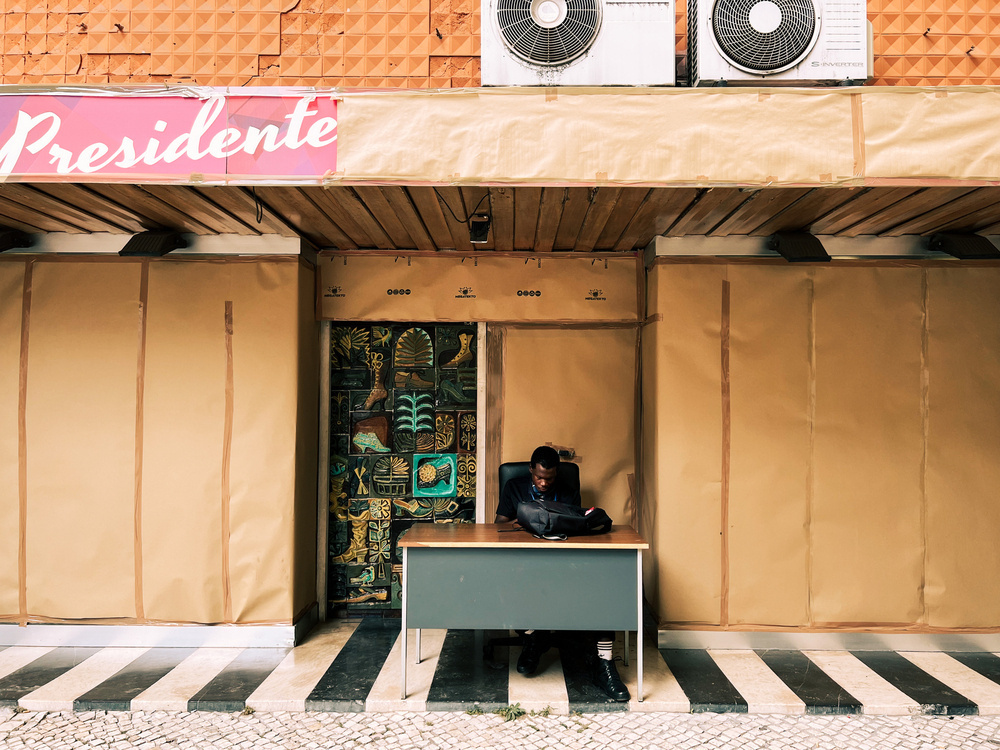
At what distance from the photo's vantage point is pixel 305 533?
4832mm

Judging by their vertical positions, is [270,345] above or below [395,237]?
below

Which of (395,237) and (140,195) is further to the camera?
(395,237)

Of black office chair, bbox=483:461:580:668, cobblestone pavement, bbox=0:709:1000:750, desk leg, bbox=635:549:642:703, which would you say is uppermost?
black office chair, bbox=483:461:580:668

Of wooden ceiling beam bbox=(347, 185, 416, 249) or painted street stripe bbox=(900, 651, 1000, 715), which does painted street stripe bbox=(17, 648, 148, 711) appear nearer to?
wooden ceiling beam bbox=(347, 185, 416, 249)

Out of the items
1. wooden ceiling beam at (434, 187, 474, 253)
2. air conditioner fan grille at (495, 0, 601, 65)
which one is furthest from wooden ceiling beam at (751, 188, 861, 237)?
wooden ceiling beam at (434, 187, 474, 253)

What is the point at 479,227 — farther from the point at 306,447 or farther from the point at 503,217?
the point at 306,447

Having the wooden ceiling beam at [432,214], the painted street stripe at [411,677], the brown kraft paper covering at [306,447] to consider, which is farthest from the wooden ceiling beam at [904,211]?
the painted street stripe at [411,677]

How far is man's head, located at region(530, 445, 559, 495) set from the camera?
4.23 meters

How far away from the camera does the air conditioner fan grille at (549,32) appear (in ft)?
11.2

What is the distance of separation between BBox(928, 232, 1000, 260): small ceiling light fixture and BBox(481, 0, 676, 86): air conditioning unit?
240 centimetres

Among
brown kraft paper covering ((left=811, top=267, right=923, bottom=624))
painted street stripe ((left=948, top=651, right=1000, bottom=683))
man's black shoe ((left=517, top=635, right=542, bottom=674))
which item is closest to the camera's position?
man's black shoe ((left=517, top=635, right=542, bottom=674))

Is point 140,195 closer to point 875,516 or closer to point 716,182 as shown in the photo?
point 716,182

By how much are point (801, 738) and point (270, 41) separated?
5.35 metres

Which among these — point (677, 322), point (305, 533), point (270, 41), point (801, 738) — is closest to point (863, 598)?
point (801, 738)
